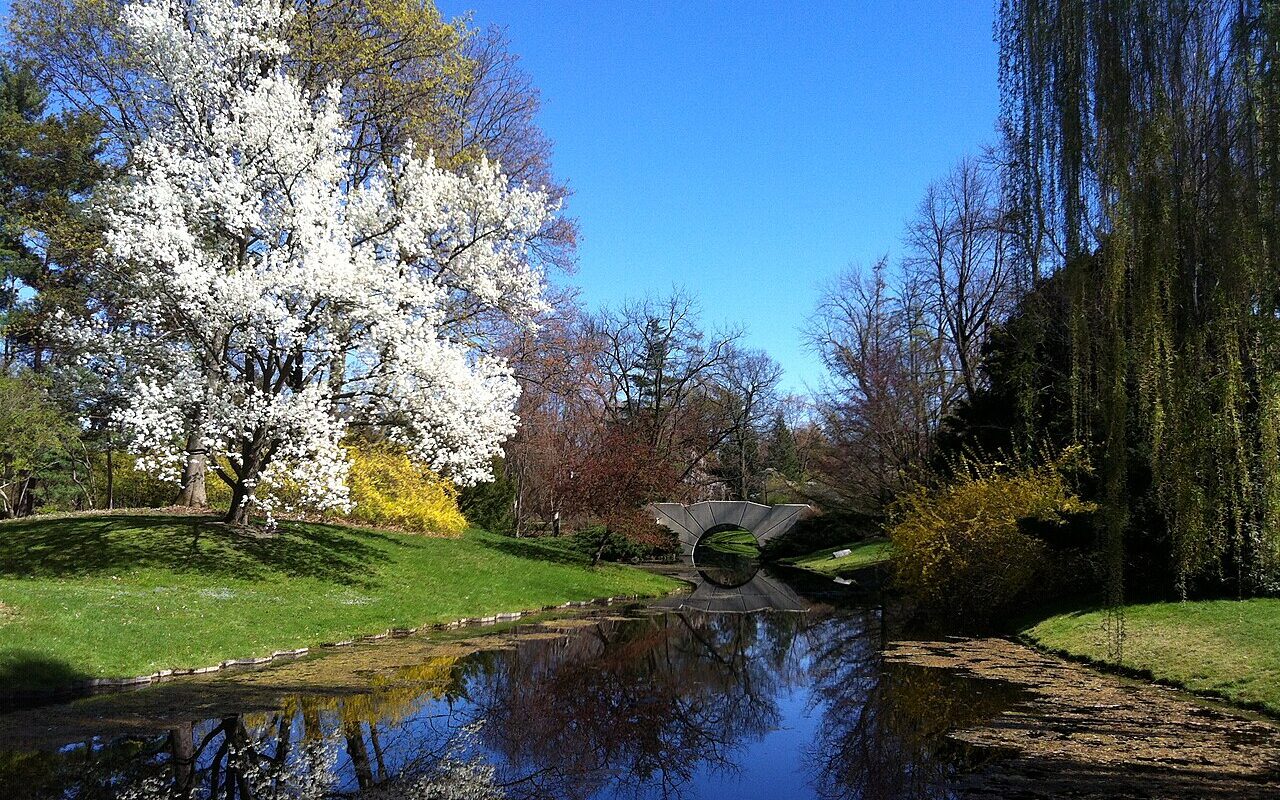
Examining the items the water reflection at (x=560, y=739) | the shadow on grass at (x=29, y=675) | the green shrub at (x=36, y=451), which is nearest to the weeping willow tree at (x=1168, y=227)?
the water reflection at (x=560, y=739)

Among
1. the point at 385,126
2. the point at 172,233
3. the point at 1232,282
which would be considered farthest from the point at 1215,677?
the point at 385,126

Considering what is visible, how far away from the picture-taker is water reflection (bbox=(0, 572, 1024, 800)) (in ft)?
24.5

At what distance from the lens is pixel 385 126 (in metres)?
23.5

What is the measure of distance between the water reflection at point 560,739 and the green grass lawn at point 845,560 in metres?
19.5

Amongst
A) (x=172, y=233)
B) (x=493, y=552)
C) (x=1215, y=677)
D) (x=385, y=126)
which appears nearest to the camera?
(x=1215, y=677)

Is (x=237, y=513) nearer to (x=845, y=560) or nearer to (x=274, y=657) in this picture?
(x=274, y=657)

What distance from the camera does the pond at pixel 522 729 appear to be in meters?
7.56

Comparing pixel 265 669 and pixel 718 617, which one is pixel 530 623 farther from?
pixel 265 669

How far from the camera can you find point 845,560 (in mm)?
37875

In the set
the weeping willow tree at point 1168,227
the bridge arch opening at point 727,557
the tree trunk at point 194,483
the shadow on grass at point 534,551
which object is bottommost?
the bridge arch opening at point 727,557

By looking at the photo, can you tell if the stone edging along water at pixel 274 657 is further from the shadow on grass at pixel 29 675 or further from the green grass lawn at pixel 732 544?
the green grass lawn at pixel 732 544

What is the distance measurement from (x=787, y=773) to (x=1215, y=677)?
6029 mm

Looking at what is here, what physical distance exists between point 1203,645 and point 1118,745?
440 centimetres

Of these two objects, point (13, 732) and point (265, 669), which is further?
point (265, 669)
